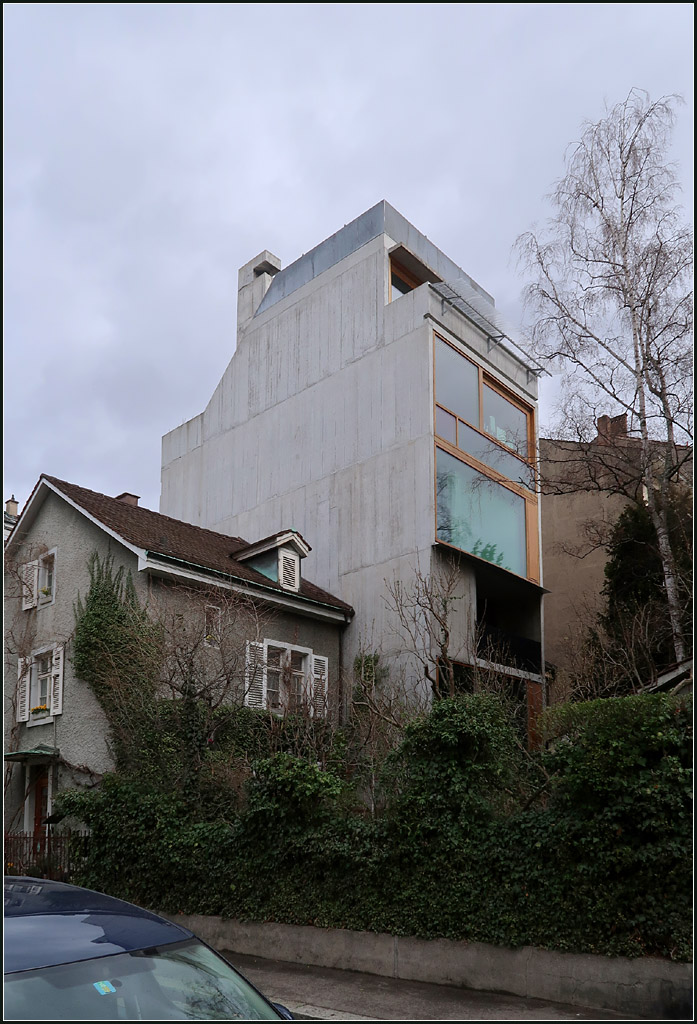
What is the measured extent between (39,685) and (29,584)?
2.22 metres

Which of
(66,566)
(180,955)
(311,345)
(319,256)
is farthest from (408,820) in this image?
(319,256)

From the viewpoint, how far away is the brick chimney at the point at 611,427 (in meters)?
16.1

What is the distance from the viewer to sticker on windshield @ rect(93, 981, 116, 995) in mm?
3799

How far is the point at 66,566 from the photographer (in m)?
18.5

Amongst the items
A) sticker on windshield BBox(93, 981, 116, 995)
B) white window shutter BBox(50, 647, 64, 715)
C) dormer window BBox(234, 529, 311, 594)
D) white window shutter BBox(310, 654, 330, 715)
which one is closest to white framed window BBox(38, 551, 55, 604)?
white window shutter BBox(50, 647, 64, 715)

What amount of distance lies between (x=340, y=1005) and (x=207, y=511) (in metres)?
17.0

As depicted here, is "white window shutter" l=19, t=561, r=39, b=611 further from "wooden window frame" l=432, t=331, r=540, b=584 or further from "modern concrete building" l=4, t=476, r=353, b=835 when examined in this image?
"wooden window frame" l=432, t=331, r=540, b=584

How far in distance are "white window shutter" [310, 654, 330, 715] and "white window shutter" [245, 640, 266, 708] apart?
98 centimetres

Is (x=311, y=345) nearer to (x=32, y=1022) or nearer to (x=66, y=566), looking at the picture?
(x=66, y=566)

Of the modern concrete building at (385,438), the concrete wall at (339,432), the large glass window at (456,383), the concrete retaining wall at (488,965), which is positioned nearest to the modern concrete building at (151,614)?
the concrete wall at (339,432)

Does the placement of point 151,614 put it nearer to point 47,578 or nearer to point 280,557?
point 280,557

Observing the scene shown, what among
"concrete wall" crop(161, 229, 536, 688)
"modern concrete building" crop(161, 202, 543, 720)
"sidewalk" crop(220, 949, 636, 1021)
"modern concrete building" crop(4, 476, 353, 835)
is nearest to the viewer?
"sidewalk" crop(220, 949, 636, 1021)

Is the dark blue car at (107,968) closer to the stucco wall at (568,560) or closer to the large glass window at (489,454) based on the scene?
the large glass window at (489,454)

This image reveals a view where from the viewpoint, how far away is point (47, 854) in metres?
15.2
